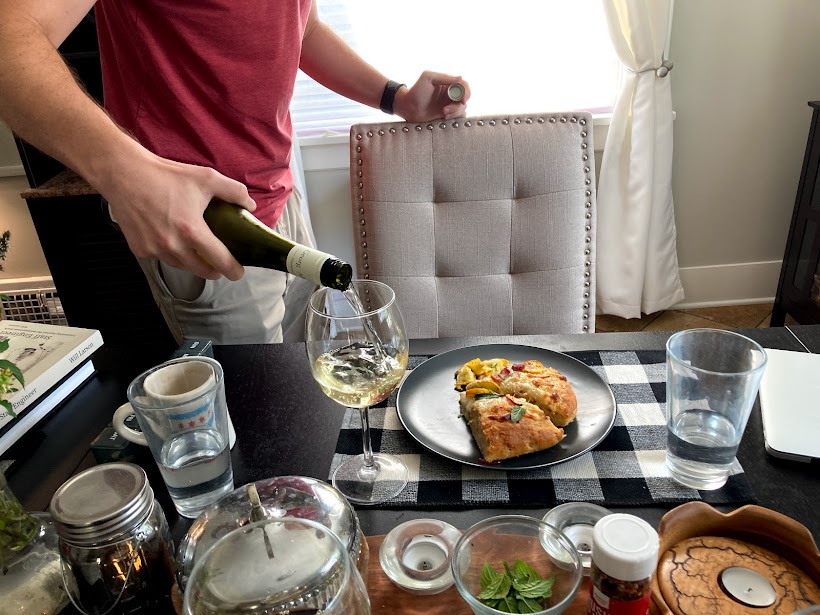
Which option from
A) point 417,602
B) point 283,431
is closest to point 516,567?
point 417,602

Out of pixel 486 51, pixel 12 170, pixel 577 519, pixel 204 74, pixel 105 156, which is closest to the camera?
pixel 577 519

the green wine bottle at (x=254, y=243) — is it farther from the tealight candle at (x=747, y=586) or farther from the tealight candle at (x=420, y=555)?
the tealight candle at (x=747, y=586)

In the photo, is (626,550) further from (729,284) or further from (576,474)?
(729,284)

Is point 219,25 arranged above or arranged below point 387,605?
above

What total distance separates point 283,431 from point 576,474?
0.41 m

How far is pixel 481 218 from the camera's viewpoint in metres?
1.38

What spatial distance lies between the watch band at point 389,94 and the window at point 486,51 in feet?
2.85

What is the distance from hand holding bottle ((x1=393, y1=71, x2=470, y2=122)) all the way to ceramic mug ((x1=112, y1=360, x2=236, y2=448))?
817 millimetres

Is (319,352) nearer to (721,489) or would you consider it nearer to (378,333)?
(378,333)

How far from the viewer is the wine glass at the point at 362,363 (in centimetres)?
76

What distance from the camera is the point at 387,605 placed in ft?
2.06

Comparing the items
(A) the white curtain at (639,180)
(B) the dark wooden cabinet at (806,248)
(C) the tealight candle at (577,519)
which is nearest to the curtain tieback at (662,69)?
(A) the white curtain at (639,180)

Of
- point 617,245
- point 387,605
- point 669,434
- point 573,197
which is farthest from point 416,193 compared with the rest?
point 617,245

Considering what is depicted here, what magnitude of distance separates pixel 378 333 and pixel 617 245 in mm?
1865
